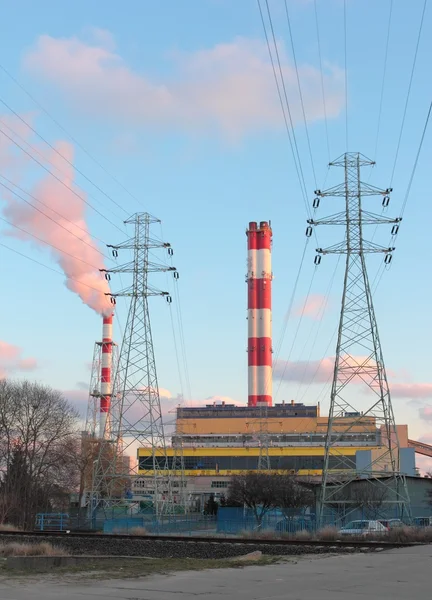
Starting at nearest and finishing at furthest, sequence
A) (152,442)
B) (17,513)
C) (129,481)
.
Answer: (152,442)
(17,513)
(129,481)

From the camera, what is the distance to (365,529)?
33750 mm

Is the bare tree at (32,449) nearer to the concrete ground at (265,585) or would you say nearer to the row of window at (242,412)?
the concrete ground at (265,585)

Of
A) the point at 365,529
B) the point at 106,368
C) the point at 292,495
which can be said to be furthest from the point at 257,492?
the point at 106,368

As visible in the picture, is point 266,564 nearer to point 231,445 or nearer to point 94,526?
point 94,526

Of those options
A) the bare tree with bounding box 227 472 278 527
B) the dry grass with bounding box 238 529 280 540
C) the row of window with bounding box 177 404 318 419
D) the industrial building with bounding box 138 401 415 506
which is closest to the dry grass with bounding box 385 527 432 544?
the dry grass with bounding box 238 529 280 540

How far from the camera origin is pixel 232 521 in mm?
41438

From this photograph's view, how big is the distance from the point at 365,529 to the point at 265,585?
2019 cm

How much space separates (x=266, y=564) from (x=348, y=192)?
28423mm

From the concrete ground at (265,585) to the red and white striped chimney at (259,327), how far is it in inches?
3282

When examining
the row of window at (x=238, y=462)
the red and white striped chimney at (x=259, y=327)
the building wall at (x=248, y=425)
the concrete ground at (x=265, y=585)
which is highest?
the red and white striped chimney at (x=259, y=327)

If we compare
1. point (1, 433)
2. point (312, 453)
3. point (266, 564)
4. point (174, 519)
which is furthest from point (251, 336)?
point (266, 564)

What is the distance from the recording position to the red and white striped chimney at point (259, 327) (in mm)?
103062

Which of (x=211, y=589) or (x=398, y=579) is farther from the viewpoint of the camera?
(x=398, y=579)

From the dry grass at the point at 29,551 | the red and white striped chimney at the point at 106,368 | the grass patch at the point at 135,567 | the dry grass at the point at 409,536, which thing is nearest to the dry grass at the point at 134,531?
the dry grass at the point at 29,551
